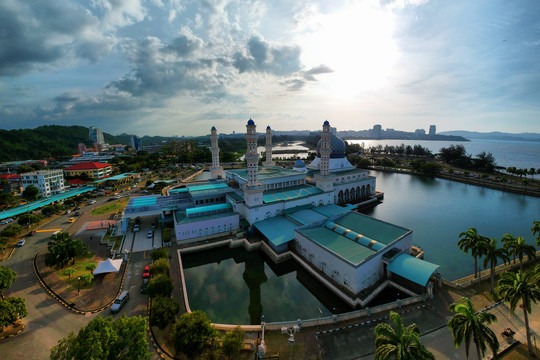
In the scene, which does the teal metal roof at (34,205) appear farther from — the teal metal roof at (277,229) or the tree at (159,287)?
the teal metal roof at (277,229)

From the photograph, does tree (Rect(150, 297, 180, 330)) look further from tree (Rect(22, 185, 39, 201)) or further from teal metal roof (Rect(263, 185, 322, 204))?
tree (Rect(22, 185, 39, 201))

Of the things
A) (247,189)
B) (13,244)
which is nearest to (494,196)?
(247,189)

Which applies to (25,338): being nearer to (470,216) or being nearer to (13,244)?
(13,244)

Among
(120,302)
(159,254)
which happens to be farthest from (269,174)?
(120,302)

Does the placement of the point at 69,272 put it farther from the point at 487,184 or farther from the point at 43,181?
the point at 487,184

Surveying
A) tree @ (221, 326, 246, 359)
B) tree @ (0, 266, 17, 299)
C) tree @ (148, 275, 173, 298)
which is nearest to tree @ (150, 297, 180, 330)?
tree @ (148, 275, 173, 298)

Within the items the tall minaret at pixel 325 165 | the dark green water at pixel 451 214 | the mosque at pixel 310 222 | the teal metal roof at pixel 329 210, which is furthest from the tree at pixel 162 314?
the tall minaret at pixel 325 165
